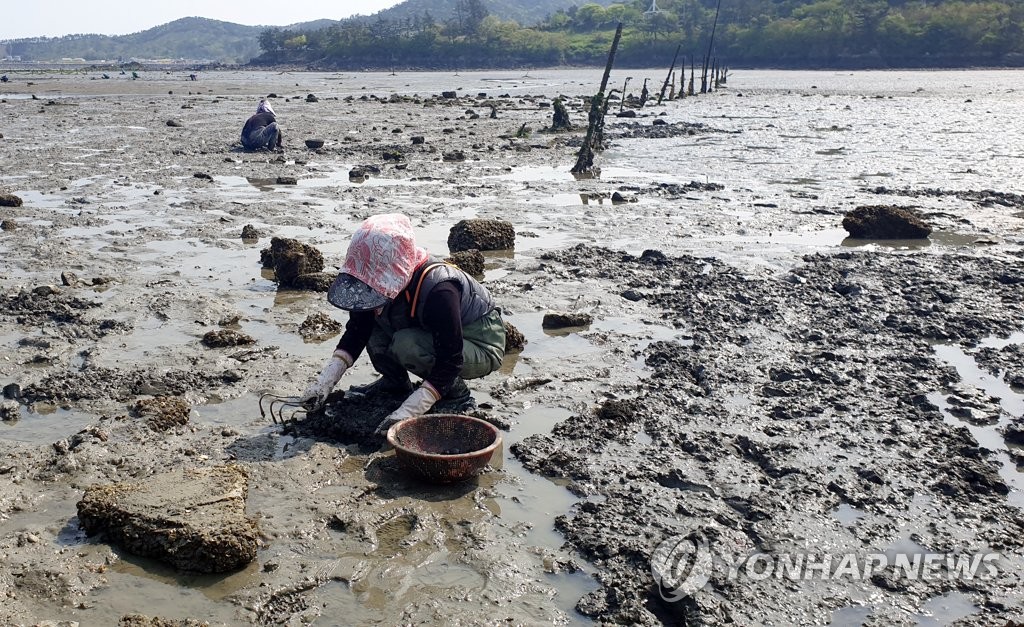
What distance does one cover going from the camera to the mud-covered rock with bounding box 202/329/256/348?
6.38 metres

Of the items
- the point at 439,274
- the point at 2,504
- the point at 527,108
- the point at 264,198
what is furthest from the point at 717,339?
the point at 527,108

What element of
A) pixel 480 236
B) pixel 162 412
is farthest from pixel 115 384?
pixel 480 236

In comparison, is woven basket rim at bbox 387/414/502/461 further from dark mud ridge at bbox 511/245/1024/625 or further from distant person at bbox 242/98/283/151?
distant person at bbox 242/98/283/151

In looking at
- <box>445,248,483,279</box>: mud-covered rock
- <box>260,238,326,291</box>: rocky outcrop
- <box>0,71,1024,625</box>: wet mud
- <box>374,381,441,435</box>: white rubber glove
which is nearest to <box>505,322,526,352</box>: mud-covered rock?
<box>0,71,1024,625</box>: wet mud

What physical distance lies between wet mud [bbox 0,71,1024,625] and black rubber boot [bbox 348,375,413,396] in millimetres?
225

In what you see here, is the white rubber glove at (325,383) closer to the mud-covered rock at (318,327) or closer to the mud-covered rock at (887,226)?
the mud-covered rock at (318,327)

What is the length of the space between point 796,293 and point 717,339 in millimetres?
1537

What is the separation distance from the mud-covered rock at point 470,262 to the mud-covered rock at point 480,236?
72 centimetres

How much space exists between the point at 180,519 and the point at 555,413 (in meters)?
2.41

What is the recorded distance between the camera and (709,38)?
344 ft

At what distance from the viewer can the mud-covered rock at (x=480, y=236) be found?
9273mm

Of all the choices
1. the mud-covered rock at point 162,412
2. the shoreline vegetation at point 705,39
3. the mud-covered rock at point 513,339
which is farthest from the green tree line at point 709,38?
the mud-covered rock at point 162,412

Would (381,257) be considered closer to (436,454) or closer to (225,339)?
(436,454)

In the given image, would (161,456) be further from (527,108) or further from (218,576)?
(527,108)
